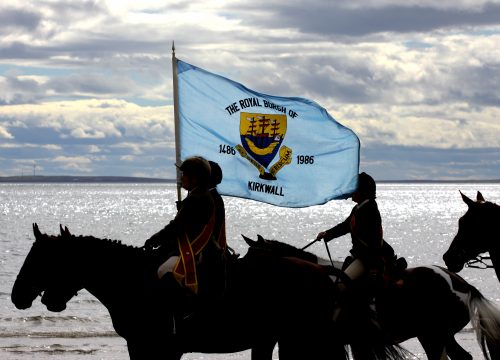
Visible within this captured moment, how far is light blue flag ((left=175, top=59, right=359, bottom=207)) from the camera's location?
47.1 feet

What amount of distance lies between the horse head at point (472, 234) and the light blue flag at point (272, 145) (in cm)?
196

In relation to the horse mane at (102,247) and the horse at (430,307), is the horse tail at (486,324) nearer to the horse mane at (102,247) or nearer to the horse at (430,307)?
the horse at (430,307)

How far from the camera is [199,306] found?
11.5 meters

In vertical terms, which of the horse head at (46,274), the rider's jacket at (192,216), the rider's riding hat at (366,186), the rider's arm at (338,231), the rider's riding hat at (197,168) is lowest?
the horse head at (46,274)

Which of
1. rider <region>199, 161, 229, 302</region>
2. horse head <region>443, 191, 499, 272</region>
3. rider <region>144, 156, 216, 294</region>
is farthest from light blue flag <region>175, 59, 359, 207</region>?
rider <region>144, 156, 216, 294</region>

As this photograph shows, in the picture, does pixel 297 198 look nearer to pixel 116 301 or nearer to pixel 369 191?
pixel 369 191

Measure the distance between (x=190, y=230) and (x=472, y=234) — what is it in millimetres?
3654

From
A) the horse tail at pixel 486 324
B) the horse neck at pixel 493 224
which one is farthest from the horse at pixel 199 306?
the horse neck at pixel 493 224

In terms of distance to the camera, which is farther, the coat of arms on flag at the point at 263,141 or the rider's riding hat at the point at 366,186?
the coat of arms on flag at the point at 263,141

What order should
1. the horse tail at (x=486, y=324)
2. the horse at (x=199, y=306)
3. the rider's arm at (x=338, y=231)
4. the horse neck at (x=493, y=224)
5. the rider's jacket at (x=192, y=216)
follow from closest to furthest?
1. the rider's jacket at (x=192, y=216)
2. the horse at (x=199, y=306)
3. the horse neck at (x=493, y=224)
4. the horse tail at (x=486, y=324)
5. the rider's arm at (x=338, y=231)

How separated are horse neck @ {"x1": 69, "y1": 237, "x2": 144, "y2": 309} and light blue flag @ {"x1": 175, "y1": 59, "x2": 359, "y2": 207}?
107 inches

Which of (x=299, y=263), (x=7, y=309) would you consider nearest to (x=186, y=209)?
(x=299, y=263)

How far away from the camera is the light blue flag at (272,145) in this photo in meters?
14.3

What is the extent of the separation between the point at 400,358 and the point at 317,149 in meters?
3.68
